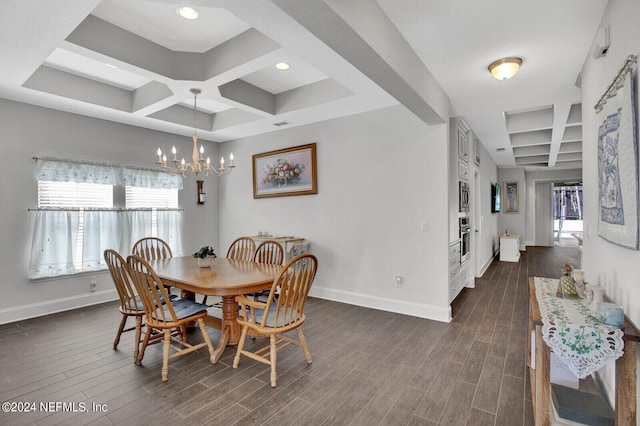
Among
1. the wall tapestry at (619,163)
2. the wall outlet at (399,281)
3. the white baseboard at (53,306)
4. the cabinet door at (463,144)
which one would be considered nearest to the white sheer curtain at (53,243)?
the white baseboard at (53,306)

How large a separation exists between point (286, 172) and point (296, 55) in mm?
2471

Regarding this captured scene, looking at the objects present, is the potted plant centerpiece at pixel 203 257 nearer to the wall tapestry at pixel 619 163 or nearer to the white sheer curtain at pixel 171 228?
the white sheer curtain at pixel 171 228

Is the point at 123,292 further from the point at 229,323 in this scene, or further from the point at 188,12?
the point at 188,12

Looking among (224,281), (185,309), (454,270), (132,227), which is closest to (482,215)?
(454,270)

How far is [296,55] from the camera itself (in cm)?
258


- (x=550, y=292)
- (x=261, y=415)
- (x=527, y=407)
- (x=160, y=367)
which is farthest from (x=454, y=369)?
(x=160, y=367)

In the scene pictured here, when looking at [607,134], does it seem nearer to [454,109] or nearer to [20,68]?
[454,109]

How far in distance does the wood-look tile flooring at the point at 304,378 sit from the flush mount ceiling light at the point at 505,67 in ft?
7.97

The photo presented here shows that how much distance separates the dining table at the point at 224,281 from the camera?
2.44 meters

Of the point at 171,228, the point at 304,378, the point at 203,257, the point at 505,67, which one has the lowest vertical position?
the point at 304,378

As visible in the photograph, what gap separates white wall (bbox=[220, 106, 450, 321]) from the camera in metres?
3.69

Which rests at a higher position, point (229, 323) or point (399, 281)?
point (399, 281)

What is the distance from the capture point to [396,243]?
3.97 m

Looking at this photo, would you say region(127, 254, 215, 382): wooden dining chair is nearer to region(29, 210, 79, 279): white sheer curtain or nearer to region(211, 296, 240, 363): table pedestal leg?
region(211, 296, 240, 363): table pedestal leg
